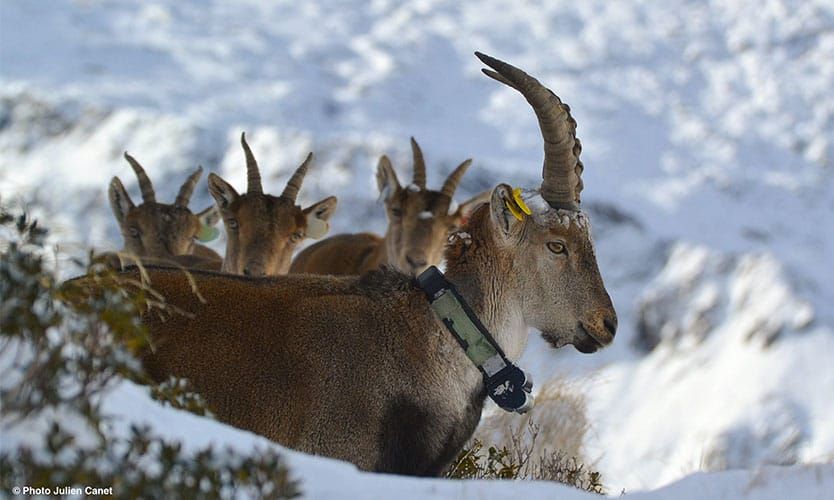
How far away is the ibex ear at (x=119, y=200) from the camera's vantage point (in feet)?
42.3

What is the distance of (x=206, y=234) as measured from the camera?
13094 mm

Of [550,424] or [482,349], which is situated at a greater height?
[550,424]

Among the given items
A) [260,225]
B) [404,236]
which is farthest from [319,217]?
[260,225]

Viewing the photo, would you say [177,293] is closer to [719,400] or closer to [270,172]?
[719,400]

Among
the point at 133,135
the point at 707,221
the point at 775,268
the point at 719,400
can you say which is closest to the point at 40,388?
the point at 719,400

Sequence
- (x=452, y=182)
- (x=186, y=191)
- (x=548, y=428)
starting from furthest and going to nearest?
(x=452, y=182)
(x=186, y=191)
(x=548, y=428)

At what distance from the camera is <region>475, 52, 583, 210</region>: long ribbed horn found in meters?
6.48

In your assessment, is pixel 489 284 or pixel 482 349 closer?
pixel 482 349

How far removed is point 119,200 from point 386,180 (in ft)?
10.6

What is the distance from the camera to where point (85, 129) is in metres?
51.5

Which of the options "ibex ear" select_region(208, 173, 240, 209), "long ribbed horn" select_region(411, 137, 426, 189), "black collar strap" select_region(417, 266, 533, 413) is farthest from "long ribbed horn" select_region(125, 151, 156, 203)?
"black collar strap" select_region(417, 266, 533, 413)

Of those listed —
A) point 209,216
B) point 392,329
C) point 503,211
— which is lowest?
point 392,329

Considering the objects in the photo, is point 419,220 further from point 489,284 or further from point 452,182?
point 489,284

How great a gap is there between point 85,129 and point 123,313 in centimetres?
5002
